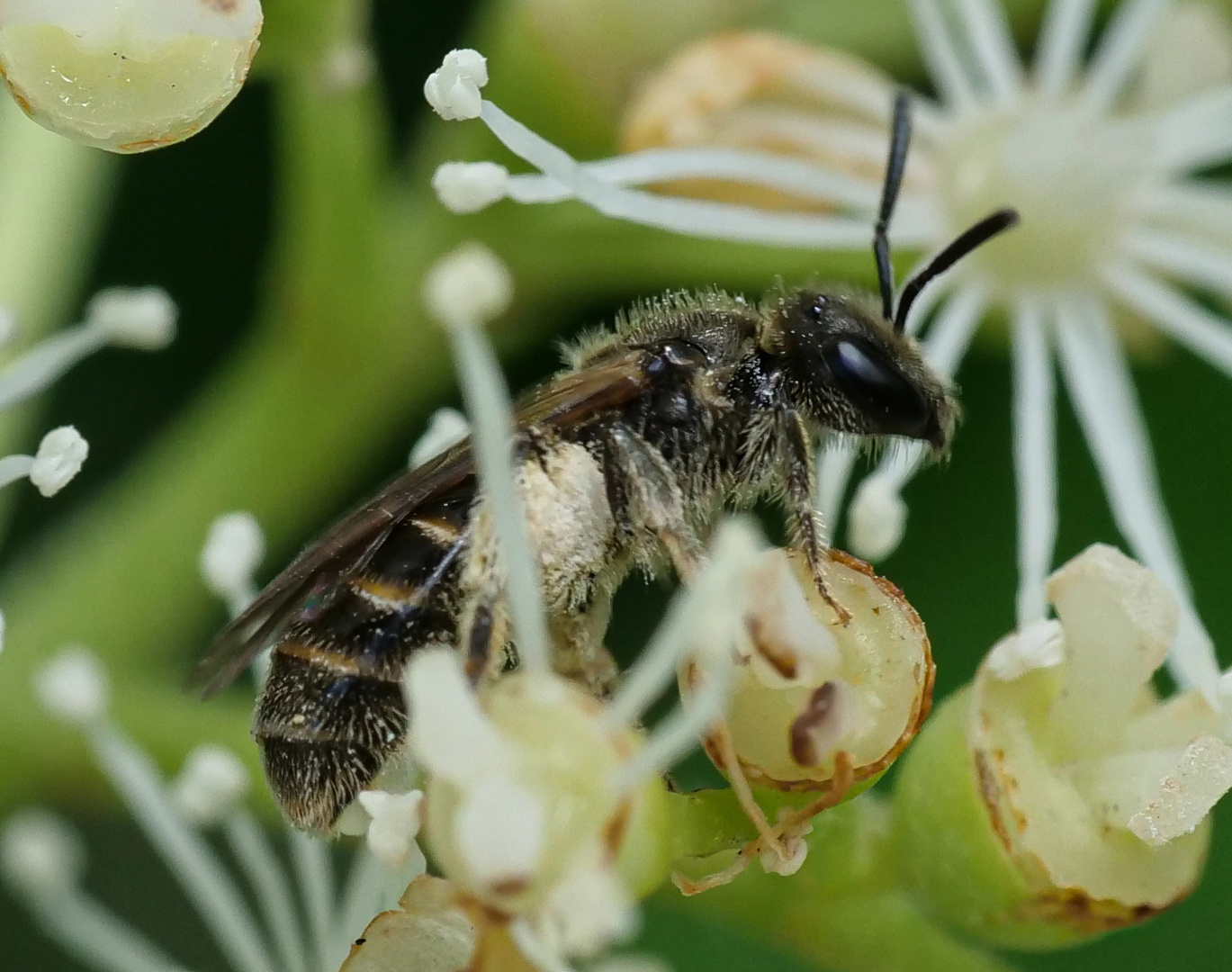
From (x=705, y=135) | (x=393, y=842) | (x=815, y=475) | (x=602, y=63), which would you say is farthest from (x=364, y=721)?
(x=602, y=63)

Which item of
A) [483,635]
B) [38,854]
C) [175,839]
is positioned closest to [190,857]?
[175,839]

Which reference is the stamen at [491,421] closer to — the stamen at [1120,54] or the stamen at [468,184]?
the stamen at [468,184]

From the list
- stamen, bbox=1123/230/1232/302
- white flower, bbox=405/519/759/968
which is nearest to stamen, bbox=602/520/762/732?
white flower, bbox=405/519/759/968

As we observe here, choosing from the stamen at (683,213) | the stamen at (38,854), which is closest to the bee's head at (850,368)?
the stamen at (683,213)

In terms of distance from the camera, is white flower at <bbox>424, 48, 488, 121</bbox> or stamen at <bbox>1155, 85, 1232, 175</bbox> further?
stamen at <bbox>1155, 85, 1232, 175</bbox>

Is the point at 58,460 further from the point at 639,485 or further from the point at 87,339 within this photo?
the point at 639,485

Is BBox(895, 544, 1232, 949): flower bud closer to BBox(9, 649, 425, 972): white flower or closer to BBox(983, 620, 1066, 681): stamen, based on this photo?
BBox(983, 620, 1066, 681): stamen
